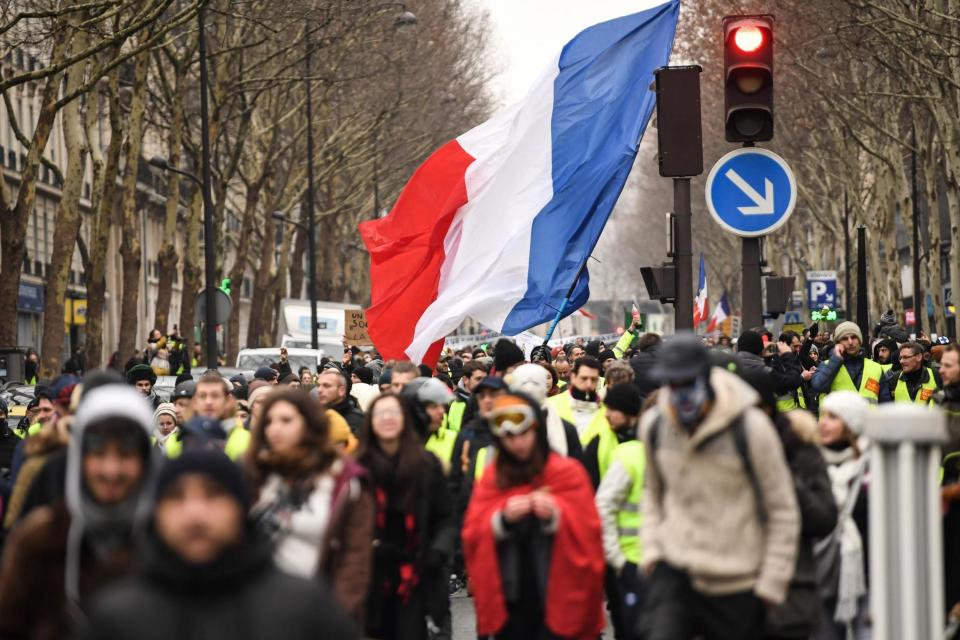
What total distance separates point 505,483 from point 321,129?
42951 mm

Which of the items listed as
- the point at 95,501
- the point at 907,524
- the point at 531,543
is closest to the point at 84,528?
the point at 95,501

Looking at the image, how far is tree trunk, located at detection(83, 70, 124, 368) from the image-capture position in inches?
1223

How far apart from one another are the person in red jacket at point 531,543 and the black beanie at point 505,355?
16.9ft

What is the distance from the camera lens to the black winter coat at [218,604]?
13.8ft

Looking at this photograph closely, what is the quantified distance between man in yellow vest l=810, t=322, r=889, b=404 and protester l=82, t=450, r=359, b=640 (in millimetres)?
9820

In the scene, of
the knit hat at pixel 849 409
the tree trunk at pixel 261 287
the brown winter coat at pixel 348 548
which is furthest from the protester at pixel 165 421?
the tree trunk at pixel 261 287

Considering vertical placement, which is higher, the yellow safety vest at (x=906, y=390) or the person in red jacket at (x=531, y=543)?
the yellow safety vest at (x=906, y=390)

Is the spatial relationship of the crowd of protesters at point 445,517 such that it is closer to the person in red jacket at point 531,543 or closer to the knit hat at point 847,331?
the person in red jacket at point 531,543

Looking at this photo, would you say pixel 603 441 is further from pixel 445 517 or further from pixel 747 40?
pixel 747 40

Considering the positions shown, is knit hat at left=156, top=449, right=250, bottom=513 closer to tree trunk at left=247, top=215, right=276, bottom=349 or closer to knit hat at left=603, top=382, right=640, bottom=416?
knit hat at left=603, top=382, right=640, bottom=416

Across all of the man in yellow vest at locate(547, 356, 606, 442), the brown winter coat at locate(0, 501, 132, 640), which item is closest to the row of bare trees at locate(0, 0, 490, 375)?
the man in yellow vest at locate(547, 356, 606, 442)

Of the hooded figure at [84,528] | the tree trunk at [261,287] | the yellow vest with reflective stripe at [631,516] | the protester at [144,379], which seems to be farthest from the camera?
the tree trunk at [261,287]

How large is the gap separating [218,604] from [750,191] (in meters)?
6.48

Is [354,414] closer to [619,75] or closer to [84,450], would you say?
[619,75]
